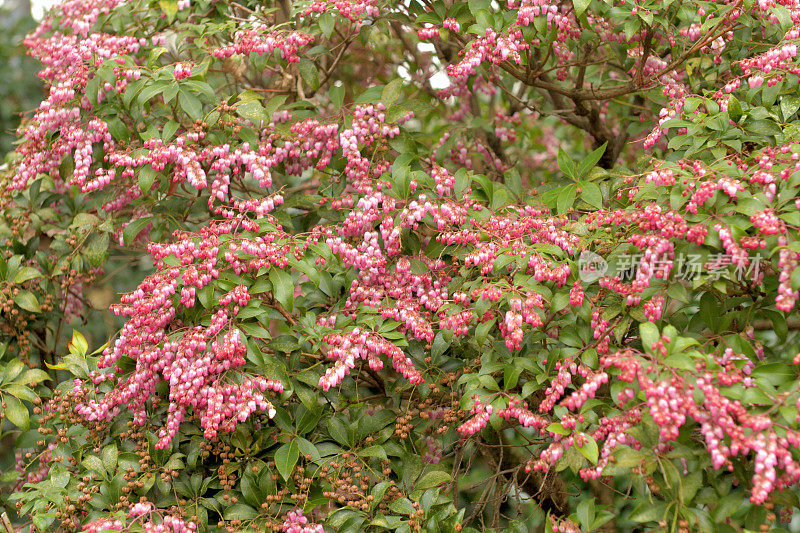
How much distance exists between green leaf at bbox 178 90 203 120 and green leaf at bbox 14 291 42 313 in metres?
1.34

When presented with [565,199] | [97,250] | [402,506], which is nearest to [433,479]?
[402,506]

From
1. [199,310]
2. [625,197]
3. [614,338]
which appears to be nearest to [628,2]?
[625,197]

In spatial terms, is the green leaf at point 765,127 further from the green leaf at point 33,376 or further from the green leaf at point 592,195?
the green leaf at point 33,376

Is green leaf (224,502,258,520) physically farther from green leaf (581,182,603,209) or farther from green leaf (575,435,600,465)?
green leaf (581,182,603,209)

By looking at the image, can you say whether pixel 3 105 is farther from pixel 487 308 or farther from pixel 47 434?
pixel 487 308

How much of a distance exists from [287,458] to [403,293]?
85 centimetres

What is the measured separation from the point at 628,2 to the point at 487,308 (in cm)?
161

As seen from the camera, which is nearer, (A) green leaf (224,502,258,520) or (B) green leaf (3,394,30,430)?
(A) green leaf (224,502,258,520)

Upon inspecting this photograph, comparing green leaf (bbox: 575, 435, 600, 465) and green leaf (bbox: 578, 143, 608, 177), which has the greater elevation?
green leaf (bbox: 578, 143, 608, 177)

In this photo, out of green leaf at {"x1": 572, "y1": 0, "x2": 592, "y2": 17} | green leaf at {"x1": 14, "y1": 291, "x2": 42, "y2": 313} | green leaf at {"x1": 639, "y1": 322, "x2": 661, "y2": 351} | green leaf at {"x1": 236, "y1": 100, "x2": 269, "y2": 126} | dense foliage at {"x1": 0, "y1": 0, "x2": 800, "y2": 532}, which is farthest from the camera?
green leaf at {"x1": 14, "y1": 291, "x2": 42, "y2": 313}

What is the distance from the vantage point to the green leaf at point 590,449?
2.54m

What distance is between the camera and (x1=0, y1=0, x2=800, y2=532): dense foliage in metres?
2.59

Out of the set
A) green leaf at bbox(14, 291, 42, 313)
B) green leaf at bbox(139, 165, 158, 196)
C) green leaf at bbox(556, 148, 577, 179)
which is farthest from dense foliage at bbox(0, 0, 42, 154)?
green leaf at bbox(556, 148, 577, 179)

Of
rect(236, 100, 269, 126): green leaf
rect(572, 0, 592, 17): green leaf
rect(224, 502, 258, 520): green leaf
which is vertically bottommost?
rect(224, 502, 258, 520): green leaf
